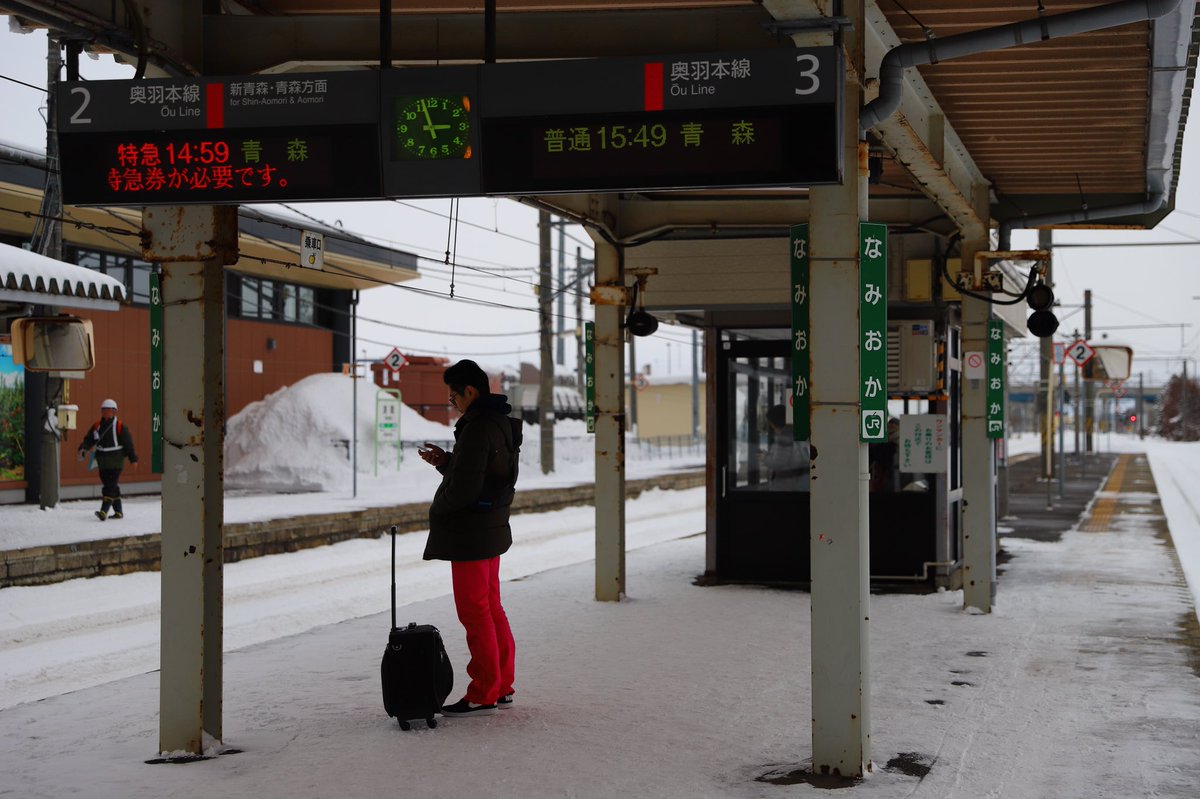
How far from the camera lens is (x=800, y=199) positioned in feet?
40.3

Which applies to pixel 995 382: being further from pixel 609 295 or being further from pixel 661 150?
pixel 661 150

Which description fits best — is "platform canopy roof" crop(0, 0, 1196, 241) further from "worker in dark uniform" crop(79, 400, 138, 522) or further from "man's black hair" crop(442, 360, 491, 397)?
"worker in dark uniform" crop(79, 400, 138, 522)

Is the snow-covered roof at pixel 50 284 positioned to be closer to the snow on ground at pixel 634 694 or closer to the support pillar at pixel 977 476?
the snow on ground at pixel 634 694

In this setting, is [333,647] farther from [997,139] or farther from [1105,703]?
[997,139]

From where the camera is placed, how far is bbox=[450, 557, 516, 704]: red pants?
6.87 m

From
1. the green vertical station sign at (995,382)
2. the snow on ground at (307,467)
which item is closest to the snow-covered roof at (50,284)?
the snow on ground at (307,467)

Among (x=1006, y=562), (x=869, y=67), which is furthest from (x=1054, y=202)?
(x=869, y=67)

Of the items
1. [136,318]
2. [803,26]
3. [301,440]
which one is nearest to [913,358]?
[803,26]

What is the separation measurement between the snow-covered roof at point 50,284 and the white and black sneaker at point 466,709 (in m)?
8.97

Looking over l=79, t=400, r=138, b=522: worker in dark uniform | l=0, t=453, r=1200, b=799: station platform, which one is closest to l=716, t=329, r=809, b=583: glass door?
l=0, t=453, r=1200, b=799: station platform

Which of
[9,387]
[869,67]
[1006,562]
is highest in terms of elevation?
[869,67]

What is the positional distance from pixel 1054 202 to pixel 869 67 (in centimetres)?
584

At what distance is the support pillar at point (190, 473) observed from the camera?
6.41 meters

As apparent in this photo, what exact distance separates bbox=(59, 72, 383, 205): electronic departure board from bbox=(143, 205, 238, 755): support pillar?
49 cm
